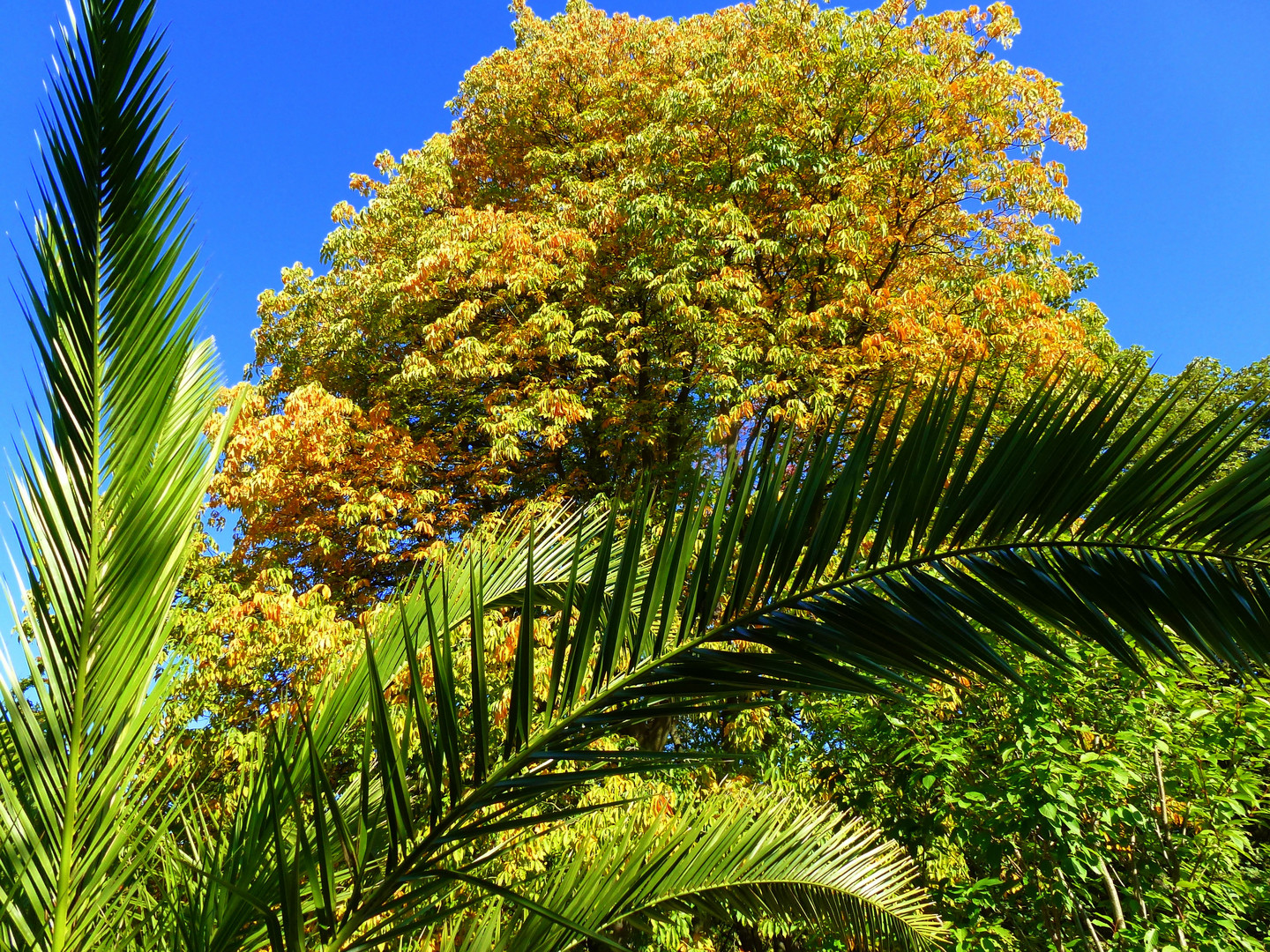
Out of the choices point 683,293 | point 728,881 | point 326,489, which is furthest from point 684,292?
point 728,881

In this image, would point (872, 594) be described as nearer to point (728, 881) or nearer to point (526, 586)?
point (526, 586)

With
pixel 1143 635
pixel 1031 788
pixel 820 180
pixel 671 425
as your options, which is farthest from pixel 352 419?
pixel 1143 635

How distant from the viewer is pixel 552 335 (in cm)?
960

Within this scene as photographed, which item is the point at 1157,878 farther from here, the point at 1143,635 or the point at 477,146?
the point at 477,146

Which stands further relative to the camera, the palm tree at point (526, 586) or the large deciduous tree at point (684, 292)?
the large deciduous tree at point (684, 292)

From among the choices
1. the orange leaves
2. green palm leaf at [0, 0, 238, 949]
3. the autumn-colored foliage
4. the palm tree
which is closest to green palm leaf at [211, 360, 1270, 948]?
the palm tree

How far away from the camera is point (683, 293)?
29.9 ft

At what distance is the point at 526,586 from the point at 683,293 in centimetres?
810

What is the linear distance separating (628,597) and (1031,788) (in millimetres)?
3765

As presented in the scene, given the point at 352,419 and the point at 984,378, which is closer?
the point at 984,378

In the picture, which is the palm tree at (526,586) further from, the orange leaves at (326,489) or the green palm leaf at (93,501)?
the orange leaves at (326,489)

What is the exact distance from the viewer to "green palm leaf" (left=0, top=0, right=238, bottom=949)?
1.49m

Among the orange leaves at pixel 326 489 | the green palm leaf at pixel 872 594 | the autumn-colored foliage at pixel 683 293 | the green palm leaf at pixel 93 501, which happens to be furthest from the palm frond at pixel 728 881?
the orange leaves at pixel 326 489

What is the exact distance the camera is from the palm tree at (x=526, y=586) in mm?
1316
